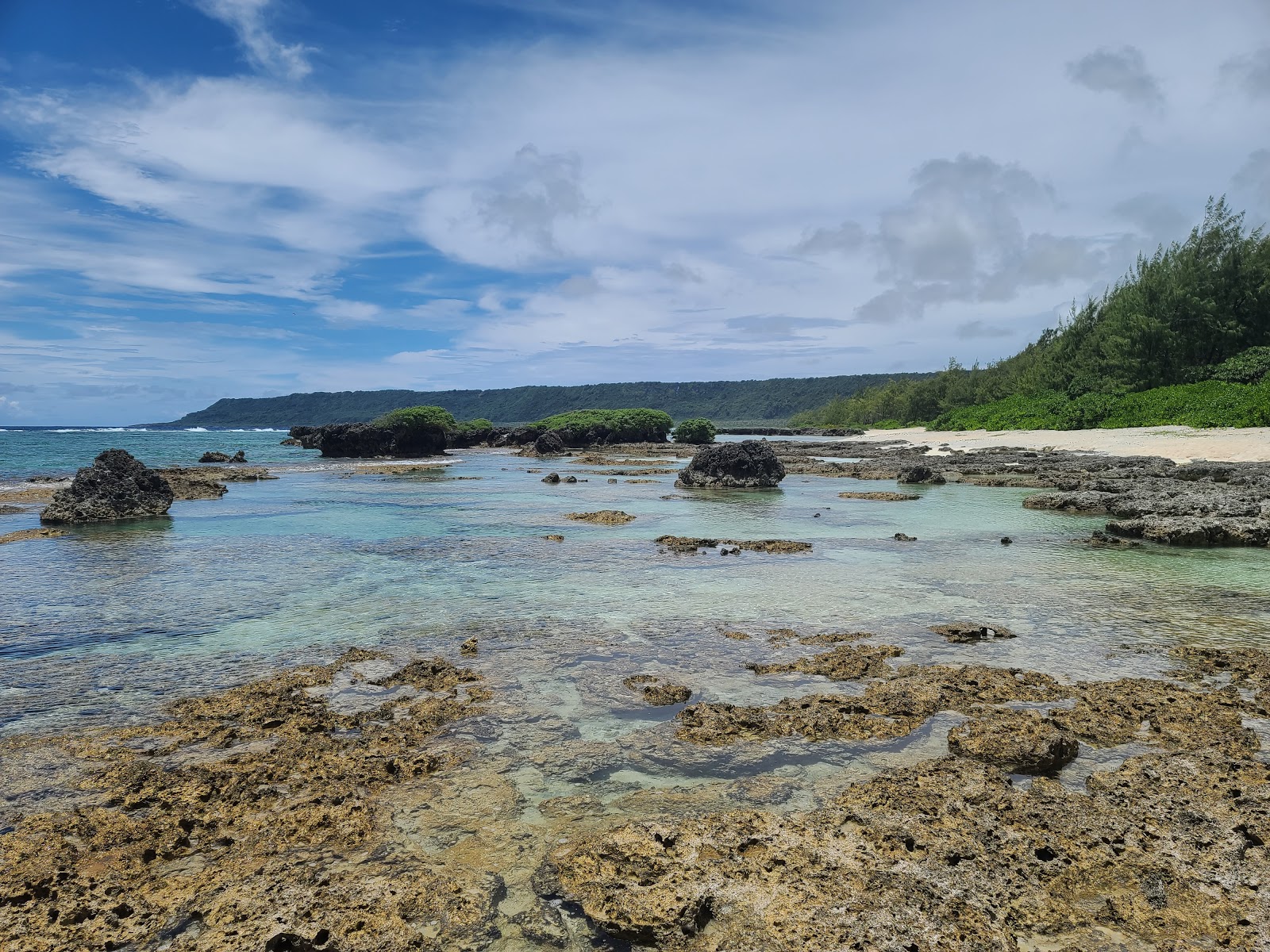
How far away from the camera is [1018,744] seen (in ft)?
17.1

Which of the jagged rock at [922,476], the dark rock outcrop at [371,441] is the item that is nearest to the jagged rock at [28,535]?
the jagged rock at [922,476]

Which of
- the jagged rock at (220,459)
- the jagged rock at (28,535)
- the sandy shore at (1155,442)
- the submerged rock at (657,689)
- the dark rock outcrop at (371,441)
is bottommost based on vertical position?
the submerged rock at (657,689)

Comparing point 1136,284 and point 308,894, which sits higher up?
point 1136,284

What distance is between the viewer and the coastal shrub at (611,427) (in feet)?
247

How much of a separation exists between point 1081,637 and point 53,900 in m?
9.40

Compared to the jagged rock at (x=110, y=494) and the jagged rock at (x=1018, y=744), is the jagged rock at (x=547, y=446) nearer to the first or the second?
the jagged rock at (x=110, y=494)

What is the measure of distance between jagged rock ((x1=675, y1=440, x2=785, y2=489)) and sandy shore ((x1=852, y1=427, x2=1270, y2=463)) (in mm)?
15910

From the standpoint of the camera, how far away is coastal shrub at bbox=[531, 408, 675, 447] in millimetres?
75312

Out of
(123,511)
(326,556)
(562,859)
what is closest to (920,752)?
(562,859)

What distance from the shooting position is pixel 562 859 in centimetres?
407

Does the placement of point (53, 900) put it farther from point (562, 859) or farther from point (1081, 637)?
point (1081, 637)

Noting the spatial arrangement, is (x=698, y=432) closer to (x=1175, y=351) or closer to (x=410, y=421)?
(x=410, y=421)

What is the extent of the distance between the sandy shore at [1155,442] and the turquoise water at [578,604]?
50.7 ft

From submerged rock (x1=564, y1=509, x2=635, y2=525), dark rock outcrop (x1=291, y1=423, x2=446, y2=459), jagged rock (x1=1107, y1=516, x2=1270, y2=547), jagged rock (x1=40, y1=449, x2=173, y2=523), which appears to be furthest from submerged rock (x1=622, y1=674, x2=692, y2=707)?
dark rock outcrop (x1=291, y1=423, x2=446, y2=459)
